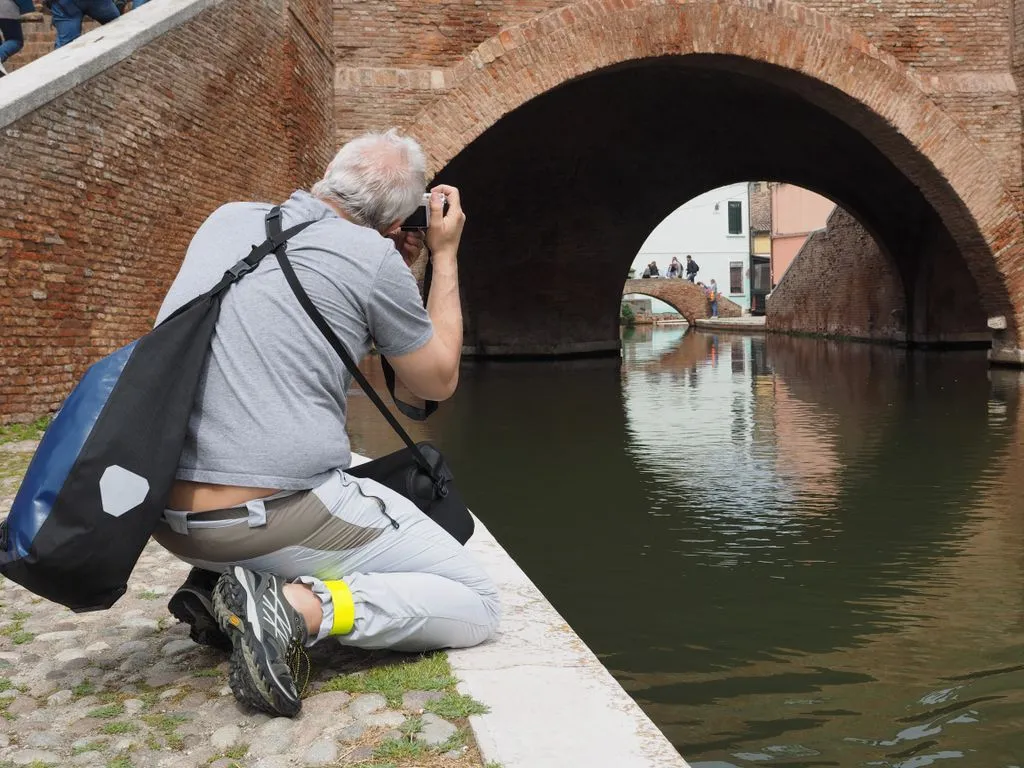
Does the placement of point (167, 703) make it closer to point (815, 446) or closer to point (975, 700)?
point (975, 700)

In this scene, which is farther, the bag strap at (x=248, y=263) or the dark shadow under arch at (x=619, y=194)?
the dark shadow under arch at (x=619, y=194)

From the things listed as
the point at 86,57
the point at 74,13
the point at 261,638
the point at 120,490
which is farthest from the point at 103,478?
the point at 74,13

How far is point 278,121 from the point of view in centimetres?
949

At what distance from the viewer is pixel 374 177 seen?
231 cm


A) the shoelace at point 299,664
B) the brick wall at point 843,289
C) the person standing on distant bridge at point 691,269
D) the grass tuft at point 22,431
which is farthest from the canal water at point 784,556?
the person standing on distant bridge at point 691,269

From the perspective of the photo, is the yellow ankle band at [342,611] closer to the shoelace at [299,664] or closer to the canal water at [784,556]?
the shoelace at [299,664]

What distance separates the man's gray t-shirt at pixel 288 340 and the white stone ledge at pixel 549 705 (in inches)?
20.4

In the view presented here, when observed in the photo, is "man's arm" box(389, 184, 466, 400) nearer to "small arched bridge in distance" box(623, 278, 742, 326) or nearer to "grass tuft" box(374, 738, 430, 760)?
"grass tuft" box(374, 738, 430, 760)

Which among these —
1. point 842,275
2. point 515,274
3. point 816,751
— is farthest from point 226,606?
point 842,275

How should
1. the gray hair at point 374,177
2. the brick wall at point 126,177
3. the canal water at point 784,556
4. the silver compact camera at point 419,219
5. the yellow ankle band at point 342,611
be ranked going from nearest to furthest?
the yellow ankle band at point 342,611, the gray hair at point 374,177, the silver compact camera at point 419,219, the canal water at point 784,556, the brick wall at point 126,177

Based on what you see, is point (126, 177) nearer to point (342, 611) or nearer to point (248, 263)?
point (248, 263)

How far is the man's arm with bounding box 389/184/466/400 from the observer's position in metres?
2.31

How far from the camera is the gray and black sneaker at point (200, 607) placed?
7.59ft

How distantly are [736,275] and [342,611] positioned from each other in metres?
41.7
